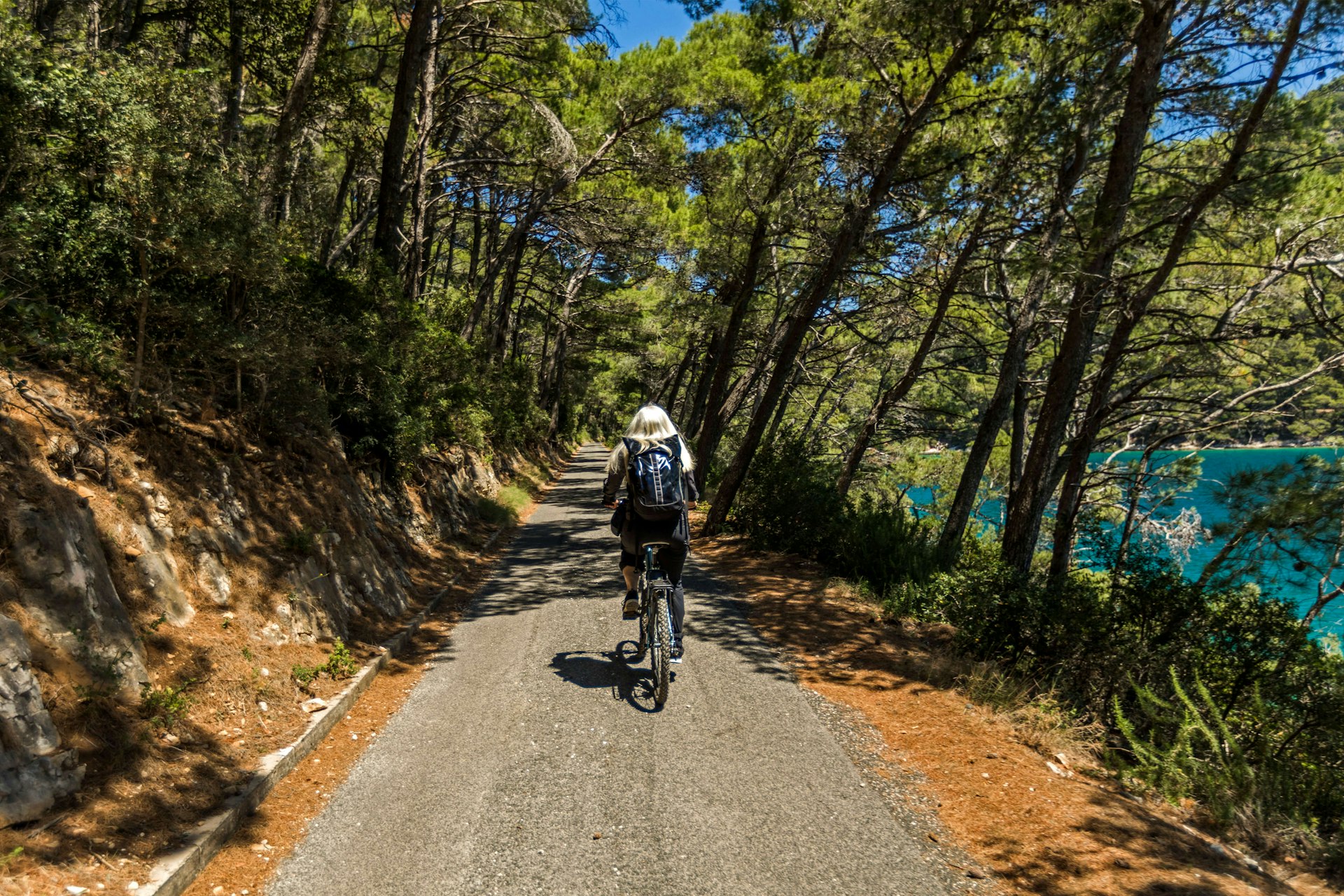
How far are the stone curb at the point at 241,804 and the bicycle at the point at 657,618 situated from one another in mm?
2292

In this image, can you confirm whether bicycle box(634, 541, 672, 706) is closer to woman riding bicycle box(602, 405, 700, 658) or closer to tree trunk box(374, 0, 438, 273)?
woman riding bicycle box(602, 405, 700, 658)

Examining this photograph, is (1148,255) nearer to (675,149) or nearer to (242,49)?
(675,149)

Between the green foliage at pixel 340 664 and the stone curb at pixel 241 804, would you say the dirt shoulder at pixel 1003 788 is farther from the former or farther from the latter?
the green foliage at pixel 340 664

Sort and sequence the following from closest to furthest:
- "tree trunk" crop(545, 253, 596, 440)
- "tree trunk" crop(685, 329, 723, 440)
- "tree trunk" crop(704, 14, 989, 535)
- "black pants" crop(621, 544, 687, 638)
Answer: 1. "black pants" crop(621, 544, 687, 638)
2. "tree trunk" crop(704, 14, 989, 535)
3. "tree trunk" crop(685, 329, 723, 440)
4. "tree trunk" crop(545, 253, 596, 440)

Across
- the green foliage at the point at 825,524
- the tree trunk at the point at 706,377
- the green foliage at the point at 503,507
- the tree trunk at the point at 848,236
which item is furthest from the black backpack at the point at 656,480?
the tree trunk at the point at 706,377

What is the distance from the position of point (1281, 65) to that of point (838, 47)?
257 inches

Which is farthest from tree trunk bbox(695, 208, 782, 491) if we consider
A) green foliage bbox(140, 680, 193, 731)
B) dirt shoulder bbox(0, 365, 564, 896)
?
green foliage bbox(140, 680, 193, 731)

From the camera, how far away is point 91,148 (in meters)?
4.87

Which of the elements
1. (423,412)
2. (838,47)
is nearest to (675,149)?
(838,47)

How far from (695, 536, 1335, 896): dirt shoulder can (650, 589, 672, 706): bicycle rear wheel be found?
1361 millimetres

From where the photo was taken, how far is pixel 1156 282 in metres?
7.14

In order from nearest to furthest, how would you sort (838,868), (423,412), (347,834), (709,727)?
(838,868)
(347,834)
(709,727)
(423,412)

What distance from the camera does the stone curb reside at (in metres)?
3.04

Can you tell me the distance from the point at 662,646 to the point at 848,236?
→ 28.3 feet
